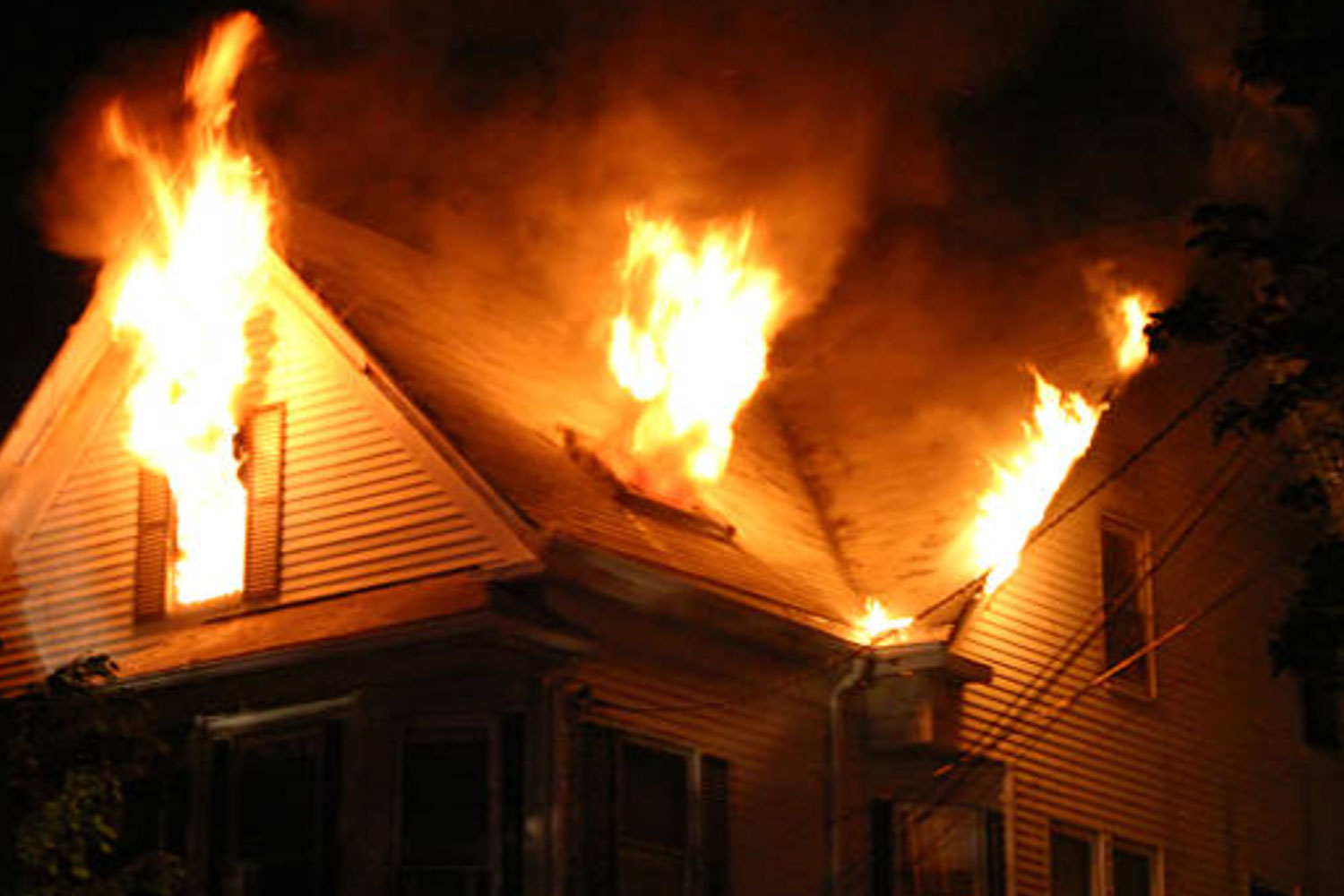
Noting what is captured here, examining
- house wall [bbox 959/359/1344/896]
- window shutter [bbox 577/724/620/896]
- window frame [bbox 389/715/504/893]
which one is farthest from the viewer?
house wall [bbox 959/359/1344/896]

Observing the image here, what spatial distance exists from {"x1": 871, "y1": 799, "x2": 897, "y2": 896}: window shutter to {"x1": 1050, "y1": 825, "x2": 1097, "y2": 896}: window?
1.76 m

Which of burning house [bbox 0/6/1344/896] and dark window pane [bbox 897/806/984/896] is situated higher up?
burning house [bbox 0/6/1344/896]

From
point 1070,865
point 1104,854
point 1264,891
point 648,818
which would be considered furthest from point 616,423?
point 1264,891

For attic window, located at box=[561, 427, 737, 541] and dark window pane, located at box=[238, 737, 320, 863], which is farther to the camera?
attic window, located at box=[561, 427, 737, 541]

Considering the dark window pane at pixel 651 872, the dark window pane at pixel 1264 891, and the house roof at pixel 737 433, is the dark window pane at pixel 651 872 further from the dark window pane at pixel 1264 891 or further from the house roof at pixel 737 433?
the dark window pane at pixel 1264 891

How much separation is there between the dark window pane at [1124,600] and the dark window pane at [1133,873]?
1.55 m

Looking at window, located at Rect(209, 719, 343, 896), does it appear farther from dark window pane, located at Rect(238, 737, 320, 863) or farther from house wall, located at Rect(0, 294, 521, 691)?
house wall, located at Rect(0, 294, 521, 691)

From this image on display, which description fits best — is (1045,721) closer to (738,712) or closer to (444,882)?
(738,712)

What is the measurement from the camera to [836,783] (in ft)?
60.4

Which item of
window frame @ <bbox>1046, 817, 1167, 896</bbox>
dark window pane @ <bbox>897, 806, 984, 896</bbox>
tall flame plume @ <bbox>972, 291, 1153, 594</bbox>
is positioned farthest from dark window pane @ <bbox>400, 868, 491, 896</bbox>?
window frame @ <bbox>1046, 817, 1167, 896</bbox>

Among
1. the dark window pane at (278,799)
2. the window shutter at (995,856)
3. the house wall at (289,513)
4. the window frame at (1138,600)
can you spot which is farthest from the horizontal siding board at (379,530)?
the window frame at (1138,600)

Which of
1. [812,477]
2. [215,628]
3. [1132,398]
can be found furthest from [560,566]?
[1132,398]

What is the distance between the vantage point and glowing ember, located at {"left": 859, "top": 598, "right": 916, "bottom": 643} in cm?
1838

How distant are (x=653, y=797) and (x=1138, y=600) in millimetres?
6200
